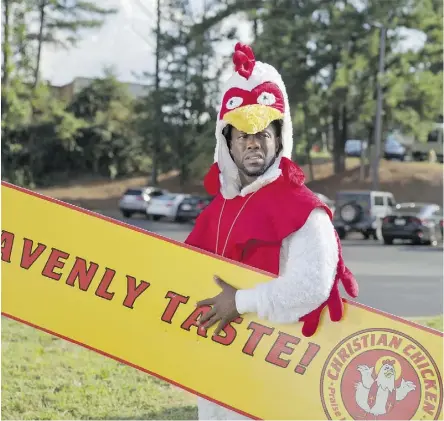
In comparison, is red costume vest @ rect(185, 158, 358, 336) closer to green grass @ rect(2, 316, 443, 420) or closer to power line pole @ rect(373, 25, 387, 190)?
green grass @ rect(2, 316, 443, 420)

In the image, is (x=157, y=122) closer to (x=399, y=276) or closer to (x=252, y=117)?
(x=399, y=276)

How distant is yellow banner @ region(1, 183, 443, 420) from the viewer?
9.25 feet

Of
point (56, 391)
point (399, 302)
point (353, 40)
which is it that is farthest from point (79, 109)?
point (56, 391)

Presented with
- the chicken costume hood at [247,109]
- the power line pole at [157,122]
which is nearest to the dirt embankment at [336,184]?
the power line pole at [157,122]

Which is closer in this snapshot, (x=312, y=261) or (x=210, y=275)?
(x=312, y=261)

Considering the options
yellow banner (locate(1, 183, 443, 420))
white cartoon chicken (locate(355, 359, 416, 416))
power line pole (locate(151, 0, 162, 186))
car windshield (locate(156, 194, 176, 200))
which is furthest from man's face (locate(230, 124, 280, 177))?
power line pole (locate(151, 0, 162, 186))

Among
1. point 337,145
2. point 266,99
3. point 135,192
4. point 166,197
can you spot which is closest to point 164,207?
point 166,197

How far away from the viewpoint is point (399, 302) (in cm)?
924

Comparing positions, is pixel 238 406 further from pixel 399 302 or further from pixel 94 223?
pixel 399 302

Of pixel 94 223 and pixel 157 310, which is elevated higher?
pixel 94 223

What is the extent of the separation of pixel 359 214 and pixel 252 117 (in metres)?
18.5

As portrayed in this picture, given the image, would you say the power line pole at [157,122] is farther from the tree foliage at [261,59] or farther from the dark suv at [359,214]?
the dark suv at [359,214]

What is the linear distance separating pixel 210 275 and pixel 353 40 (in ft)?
100

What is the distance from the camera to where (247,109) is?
280 centimetres
